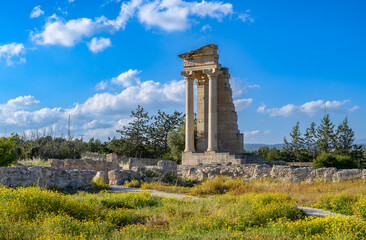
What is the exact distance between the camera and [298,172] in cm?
1520

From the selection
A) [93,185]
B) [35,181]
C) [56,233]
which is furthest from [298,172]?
[56,233]

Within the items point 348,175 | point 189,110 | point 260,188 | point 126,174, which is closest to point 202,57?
point 189,110

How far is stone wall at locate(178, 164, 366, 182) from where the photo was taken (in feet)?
47.2

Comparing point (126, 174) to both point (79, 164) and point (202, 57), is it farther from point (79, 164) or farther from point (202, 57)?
point (202, 57)

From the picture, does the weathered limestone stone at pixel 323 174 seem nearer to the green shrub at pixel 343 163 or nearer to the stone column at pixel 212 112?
the stone column at pixel 212 112

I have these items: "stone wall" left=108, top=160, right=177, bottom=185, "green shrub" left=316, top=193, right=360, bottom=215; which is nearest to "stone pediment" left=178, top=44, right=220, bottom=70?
"stone wall" left=108, top=160, right=177, bottom=185

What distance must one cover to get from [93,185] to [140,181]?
2.36 meters

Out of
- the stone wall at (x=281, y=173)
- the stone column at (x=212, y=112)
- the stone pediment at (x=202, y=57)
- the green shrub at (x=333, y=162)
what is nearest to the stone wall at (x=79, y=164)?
the stone wall at (x=281, y=173)

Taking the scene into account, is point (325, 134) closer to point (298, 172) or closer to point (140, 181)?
point (298, 172)

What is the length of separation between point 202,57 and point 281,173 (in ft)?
42.3

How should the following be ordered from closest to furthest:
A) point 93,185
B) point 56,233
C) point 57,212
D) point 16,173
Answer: point 56,233 < point 57,212 < point 16,173 < point 93,185

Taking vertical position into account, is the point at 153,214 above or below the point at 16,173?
below

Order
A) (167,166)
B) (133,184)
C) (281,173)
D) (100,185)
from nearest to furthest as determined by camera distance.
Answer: (100,185), (133,184), (281,173), (167,166)

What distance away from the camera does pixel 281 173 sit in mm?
15477
